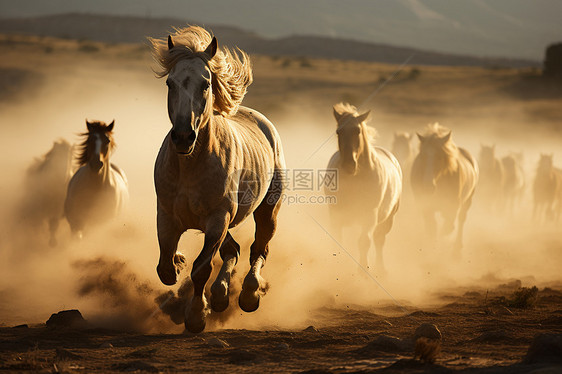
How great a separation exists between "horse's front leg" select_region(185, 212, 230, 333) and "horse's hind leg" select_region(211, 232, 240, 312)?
119 millimetres

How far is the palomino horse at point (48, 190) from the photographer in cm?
1468

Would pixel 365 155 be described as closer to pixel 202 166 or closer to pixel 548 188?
pixel 202 166

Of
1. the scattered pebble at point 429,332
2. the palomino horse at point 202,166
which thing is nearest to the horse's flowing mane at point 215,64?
the palomino horse at point 202,166

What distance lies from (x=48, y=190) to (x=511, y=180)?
17.0 metres

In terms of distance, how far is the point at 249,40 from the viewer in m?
132

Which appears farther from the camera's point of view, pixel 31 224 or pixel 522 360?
pixel 31 224

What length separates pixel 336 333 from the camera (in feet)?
23.3

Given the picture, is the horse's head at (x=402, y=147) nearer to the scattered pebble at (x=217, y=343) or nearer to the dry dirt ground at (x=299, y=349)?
the dry dirt ground at (x=299, y=349)

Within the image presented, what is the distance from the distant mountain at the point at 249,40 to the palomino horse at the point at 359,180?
349 feet

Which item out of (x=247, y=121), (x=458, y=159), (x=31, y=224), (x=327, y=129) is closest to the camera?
(x=247, y=121)

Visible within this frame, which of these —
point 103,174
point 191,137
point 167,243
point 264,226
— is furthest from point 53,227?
point 191,137

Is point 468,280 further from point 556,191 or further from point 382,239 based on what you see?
point 556,191

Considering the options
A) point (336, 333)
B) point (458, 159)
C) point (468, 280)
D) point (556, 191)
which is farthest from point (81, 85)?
point (336, 333)

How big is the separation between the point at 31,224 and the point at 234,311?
26.7 feet
